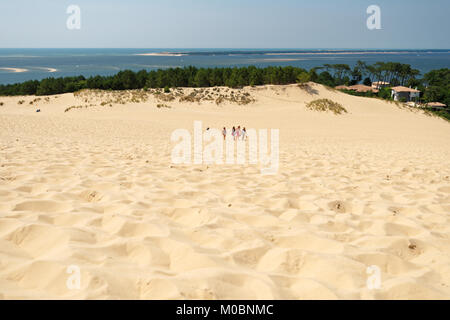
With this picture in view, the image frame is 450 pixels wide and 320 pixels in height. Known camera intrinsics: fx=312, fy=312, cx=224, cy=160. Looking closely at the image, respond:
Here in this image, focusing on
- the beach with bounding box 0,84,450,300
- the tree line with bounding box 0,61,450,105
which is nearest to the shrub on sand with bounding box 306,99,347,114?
the tree line with bounding box 0,61,450,105

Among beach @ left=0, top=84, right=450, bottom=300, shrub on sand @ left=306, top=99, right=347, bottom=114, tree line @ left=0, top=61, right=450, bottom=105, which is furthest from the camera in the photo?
tree line @ left=0, top=61, right=450, bottom=105


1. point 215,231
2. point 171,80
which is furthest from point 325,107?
point 215,231

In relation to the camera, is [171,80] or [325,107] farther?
[171,80]

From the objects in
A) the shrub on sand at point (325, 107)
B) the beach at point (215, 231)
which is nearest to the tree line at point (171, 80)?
the shrub on sand at point (325, 107)

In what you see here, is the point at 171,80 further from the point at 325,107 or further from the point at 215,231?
the point at 215,231

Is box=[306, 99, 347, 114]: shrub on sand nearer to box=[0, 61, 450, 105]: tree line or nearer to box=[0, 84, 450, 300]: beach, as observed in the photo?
box=[0, 61, 450, 105]: tree line

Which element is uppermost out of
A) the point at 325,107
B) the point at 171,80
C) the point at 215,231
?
the point at 171,80

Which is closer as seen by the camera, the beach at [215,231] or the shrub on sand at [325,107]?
the beach at [215,231]

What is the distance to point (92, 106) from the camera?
30188 millimetres

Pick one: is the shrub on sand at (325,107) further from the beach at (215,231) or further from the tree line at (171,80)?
the beach at (215,231)

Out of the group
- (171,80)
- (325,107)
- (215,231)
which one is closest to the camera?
(215,231)

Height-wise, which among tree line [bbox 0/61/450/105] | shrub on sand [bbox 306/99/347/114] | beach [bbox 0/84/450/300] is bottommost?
beach [bbox 0/84/450/300]
